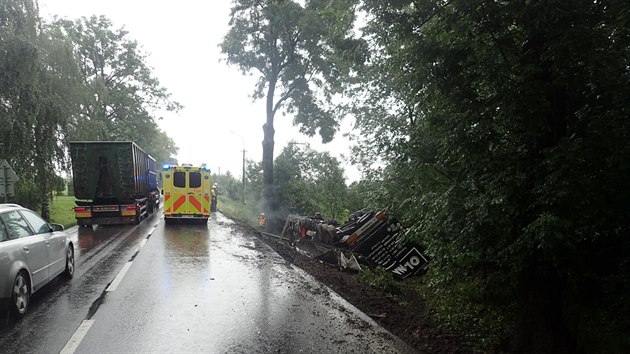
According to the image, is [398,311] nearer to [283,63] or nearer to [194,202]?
[194,202]

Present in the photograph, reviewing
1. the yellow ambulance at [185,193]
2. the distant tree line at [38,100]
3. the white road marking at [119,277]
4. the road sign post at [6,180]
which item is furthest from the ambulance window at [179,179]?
the white road marking at [119,277]

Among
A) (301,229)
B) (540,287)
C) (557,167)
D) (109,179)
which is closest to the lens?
(557,167)

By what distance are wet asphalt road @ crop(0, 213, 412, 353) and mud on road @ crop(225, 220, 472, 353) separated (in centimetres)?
26

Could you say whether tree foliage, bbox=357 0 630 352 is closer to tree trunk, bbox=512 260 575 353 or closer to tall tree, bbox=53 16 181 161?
tree trunk, bbox=512 260 575 353

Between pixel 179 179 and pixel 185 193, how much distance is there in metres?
0.73

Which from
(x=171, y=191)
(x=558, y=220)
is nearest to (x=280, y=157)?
(x=171, y=191)

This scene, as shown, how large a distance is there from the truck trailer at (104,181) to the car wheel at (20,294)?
515 inches

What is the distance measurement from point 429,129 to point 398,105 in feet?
17.8

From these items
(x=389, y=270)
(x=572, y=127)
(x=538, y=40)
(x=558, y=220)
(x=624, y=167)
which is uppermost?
(x=538, y=40)

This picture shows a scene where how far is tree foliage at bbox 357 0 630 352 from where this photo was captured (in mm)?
4137

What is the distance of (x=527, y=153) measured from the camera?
490 centimetres

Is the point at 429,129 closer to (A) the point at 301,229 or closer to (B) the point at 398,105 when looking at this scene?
(B) the point at 398,105

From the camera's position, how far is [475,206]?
4855 millimetres

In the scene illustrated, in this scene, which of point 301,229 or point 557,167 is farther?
point 301,229
